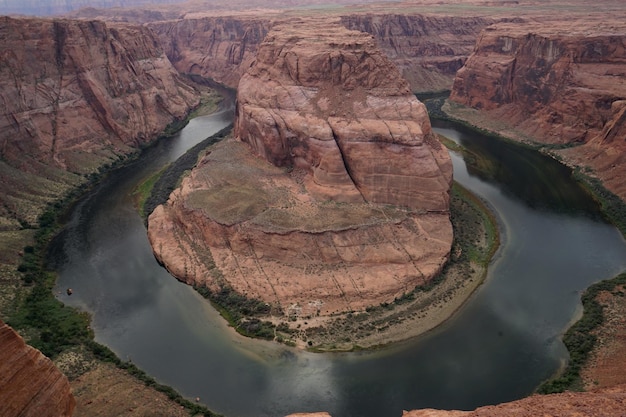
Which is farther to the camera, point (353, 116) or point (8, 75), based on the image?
point (8, 75)

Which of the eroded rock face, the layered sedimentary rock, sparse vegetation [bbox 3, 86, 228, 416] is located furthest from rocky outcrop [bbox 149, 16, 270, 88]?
sparse vegetation [bbox 3, 86, 228, 416]

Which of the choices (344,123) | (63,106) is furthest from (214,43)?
(344,123)

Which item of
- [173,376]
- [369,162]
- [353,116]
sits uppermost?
[353,116]

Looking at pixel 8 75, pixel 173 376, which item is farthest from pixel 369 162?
pixel 8 75

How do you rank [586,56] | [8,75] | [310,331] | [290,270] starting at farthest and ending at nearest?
[586,56]
[8,75]
[290,270]
[310,331]

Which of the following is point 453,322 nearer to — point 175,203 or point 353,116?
point 353,116

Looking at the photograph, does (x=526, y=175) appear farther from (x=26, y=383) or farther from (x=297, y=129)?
(x=26, y=383)

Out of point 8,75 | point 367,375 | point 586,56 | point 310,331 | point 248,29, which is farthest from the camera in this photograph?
point 248,29
